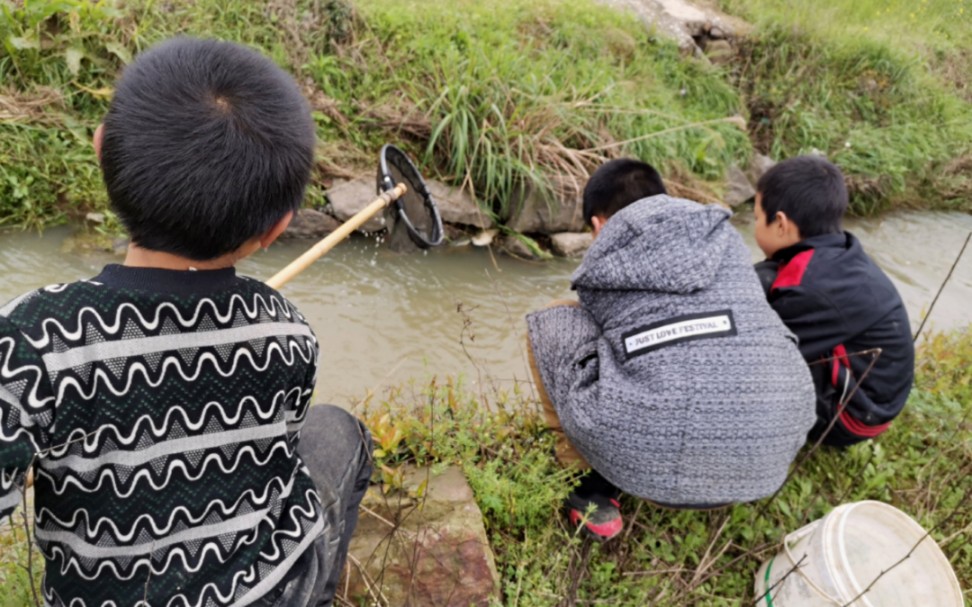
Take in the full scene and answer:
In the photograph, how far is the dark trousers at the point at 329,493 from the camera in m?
1.38

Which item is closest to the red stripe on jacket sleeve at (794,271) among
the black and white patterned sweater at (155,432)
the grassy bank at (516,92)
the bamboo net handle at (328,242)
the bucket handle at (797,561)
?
the bucket handle at (797,561)

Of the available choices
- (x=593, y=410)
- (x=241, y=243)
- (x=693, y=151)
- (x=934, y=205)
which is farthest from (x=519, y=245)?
(x=934, y=205)

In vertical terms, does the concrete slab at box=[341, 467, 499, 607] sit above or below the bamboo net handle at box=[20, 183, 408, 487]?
below

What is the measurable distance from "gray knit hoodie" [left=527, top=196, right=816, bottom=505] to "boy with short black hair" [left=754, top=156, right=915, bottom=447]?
0.33 m

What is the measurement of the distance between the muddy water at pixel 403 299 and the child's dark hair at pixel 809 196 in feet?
5.43

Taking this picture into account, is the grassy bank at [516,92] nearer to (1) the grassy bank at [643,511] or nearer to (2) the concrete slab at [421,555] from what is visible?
(1) the grassy bank at [643,511]

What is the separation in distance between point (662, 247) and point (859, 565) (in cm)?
125

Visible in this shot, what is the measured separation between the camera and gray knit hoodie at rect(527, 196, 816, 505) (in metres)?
1.81

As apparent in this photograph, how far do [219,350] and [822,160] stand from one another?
96.2 inches

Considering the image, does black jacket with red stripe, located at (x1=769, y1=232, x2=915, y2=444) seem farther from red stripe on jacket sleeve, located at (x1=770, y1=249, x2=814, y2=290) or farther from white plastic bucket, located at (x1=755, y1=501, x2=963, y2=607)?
white plastic bucket, located at (x1=755, y1=501, x2=963, y2=607)

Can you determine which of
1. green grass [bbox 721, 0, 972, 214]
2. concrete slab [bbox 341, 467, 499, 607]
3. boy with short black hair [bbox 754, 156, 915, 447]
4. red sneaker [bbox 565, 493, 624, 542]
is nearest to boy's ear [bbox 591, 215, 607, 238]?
boy with short black hair [bbox 754, 156, 915, 447]

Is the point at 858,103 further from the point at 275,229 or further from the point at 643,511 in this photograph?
the point at 275,229

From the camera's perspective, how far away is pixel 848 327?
2.24 meters

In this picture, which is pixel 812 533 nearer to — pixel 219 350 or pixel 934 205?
pixel 219 350
